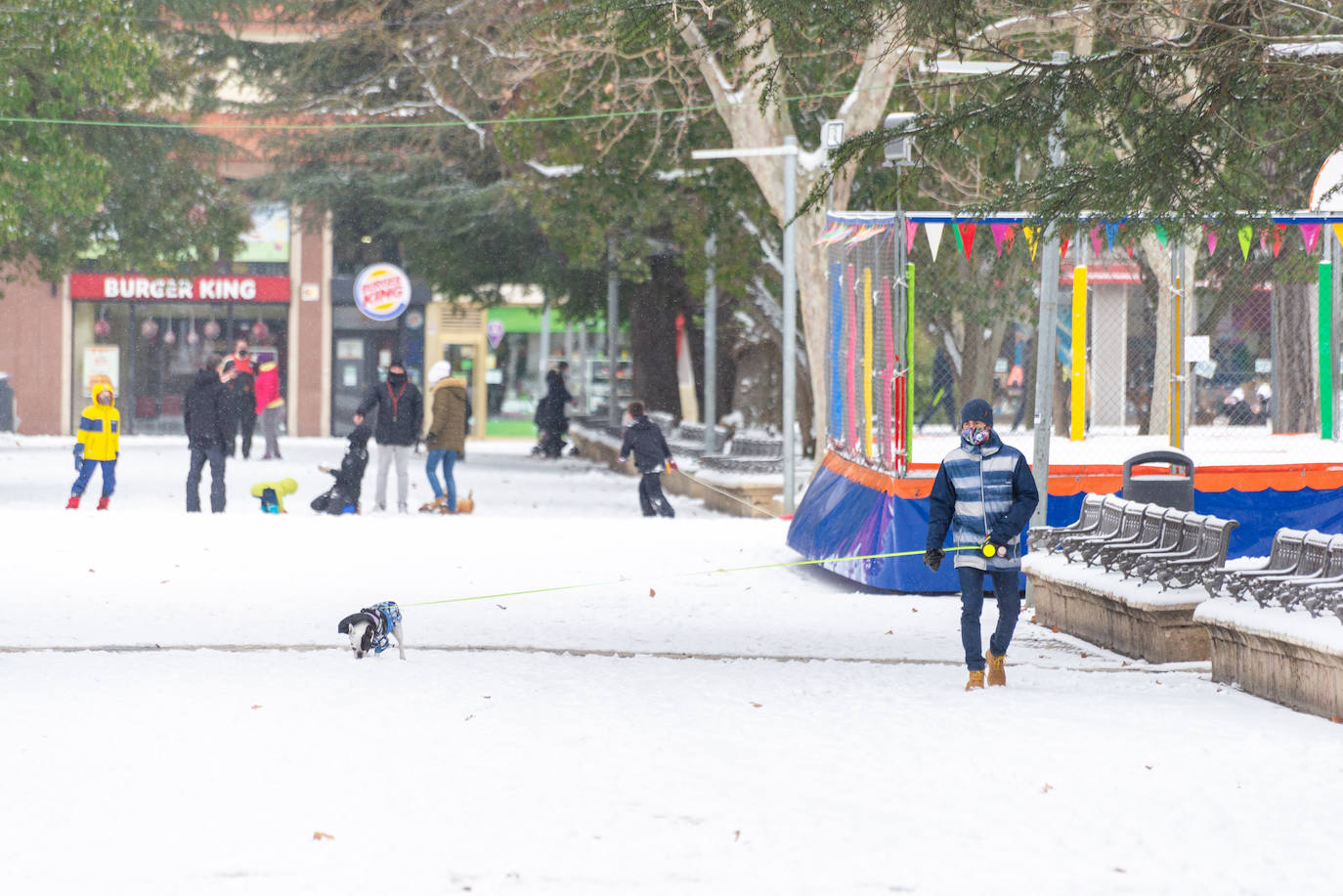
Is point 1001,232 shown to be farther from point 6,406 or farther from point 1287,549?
point 6,406

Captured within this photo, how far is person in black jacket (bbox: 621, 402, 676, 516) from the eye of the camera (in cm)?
2052

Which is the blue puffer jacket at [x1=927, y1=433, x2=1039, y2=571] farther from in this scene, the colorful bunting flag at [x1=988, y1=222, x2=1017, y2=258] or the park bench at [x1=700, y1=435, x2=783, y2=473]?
the park bench at [x1=700, y1=435, x2=783, y2=473]

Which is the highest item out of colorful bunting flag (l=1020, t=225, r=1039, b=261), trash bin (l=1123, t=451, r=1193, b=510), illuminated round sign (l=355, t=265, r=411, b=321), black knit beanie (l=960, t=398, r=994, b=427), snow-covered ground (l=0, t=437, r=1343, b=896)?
illuminated round sign (l=355, t=265, r=411, b=321)

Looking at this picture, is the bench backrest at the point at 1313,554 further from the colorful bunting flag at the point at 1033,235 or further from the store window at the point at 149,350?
the store window at the point at 149,350

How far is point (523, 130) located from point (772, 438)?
6.22 metres

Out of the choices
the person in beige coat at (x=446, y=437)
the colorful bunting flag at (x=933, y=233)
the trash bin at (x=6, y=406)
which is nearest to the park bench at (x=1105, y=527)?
the colorful bunting flag at (x=933, y=233)

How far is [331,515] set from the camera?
18719 mm

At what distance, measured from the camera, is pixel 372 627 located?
9.67m

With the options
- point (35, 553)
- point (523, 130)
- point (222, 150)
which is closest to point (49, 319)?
point (222, 150)

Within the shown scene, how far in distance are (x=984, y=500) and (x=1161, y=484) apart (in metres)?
3.60

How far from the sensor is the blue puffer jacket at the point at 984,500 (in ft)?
30.9

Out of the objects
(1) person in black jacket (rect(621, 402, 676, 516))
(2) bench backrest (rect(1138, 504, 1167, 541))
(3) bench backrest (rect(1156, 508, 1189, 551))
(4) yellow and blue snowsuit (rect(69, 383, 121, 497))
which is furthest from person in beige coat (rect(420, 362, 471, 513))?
(3) bench backrest (rect(1156, 508, 1189, 551))

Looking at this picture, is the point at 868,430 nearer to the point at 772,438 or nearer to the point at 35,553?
the point at 35,553

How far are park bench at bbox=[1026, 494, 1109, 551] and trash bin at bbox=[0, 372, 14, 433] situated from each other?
112ft
